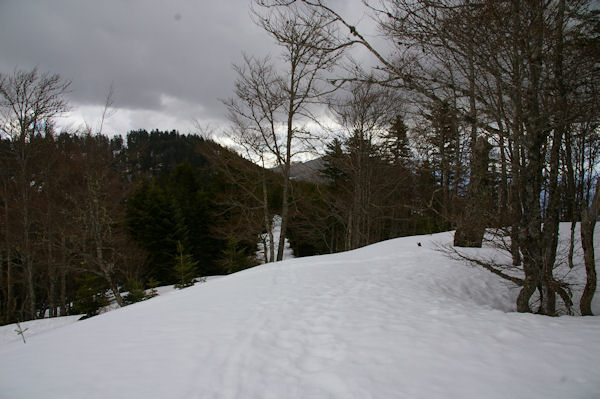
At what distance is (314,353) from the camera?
9.41 feet

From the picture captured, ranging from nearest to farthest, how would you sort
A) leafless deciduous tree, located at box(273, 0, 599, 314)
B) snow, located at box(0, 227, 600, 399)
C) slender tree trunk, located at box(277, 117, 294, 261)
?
snow, located at box(0, 227, 600, 399), leafless deciduous tree, located at box(273, 0, 599, 314), slender tree trunk, located at box(277, 117, 294, 261)

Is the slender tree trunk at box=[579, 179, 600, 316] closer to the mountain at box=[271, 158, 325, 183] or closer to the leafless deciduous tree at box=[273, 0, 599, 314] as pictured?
the leafless deciduous tree at box=[273, 0, 599, 314]

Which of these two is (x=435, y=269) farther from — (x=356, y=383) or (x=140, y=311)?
(x=140, y=311)

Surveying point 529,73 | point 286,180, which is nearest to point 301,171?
point 286,180

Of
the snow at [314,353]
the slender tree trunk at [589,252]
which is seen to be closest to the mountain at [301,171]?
the snow at [314,353]

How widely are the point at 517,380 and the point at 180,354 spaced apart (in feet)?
9.49

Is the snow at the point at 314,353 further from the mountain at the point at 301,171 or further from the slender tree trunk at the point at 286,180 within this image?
the mountain at the point at 301,171

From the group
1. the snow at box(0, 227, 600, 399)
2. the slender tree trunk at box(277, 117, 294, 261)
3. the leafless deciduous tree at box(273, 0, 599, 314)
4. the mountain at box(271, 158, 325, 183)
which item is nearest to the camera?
the snow at box(0, 227, 600, 399)

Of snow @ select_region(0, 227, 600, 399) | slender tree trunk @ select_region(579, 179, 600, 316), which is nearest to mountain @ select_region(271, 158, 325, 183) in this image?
snow @ select_region(0, 227, 600, 399)

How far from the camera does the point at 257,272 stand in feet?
24.1

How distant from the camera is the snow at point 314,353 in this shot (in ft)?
7.44

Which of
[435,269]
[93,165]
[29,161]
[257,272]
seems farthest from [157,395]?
[29,161]

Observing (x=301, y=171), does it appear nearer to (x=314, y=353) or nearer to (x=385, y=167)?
(x=385, y=167)

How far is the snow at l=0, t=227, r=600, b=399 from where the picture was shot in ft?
7.44
